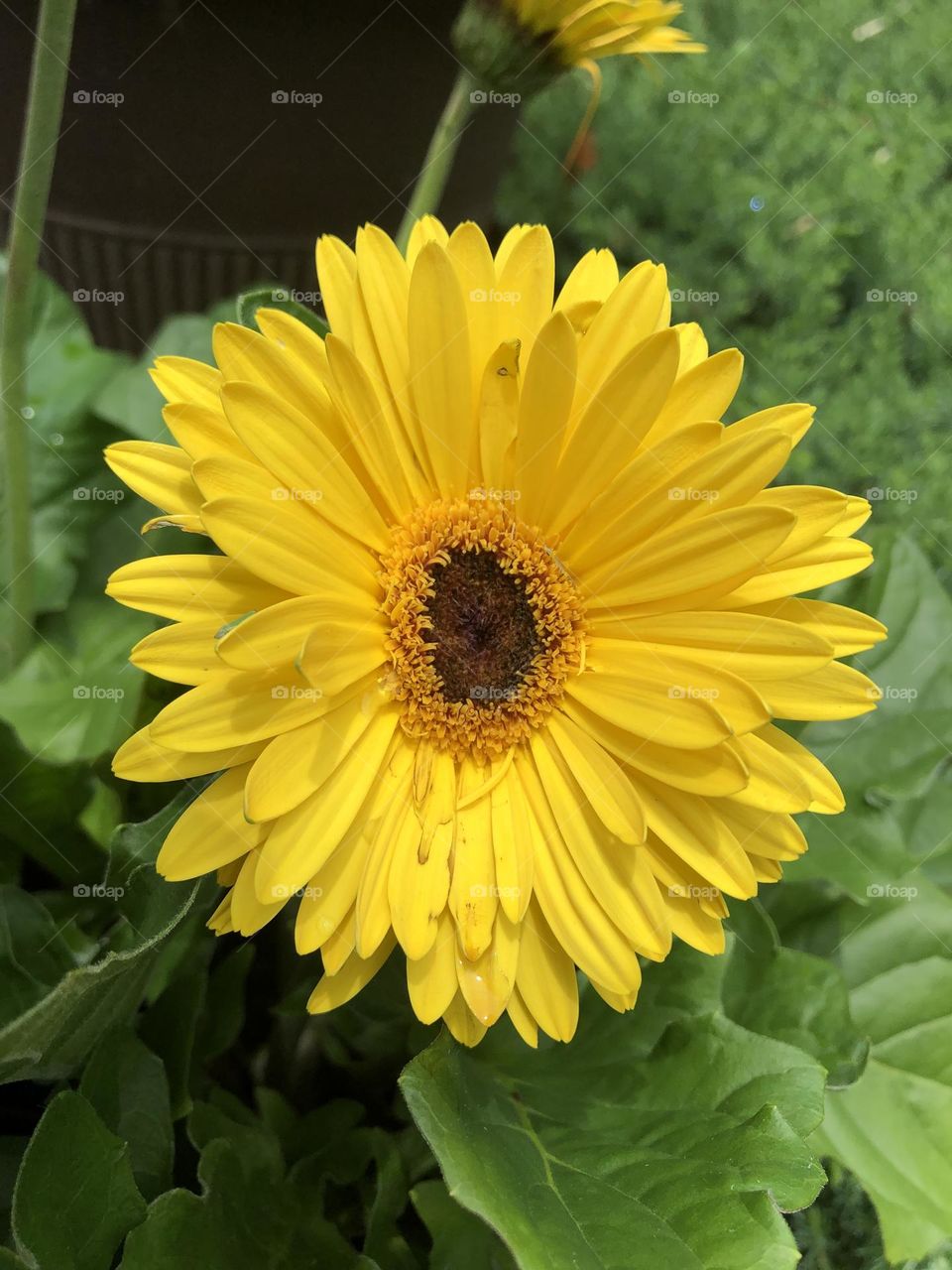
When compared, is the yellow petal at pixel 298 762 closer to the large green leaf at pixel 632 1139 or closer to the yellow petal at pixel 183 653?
the yellow petal at pixel 183 653

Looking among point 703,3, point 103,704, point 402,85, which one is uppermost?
point 703,3

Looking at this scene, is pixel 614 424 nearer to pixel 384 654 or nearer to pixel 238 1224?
pixel 384 654

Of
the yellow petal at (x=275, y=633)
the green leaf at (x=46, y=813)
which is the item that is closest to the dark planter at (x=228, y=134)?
the green leaf at (x=46, y=813)

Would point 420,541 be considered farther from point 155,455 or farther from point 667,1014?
point 667,1014

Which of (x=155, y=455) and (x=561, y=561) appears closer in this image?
(x=155, y=455)

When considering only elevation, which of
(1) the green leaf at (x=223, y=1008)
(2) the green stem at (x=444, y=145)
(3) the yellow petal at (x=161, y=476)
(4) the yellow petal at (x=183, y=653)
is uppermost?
(2) the green stem at (x=444, y=145)

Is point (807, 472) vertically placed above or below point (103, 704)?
above

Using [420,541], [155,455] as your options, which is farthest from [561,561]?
[155,455]

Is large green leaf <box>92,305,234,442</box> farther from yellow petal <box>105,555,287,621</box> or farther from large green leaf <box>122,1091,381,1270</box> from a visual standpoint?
large green leaf <box>122,1091,381,1270</box>

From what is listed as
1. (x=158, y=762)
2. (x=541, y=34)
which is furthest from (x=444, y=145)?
(x=158, y=762)
